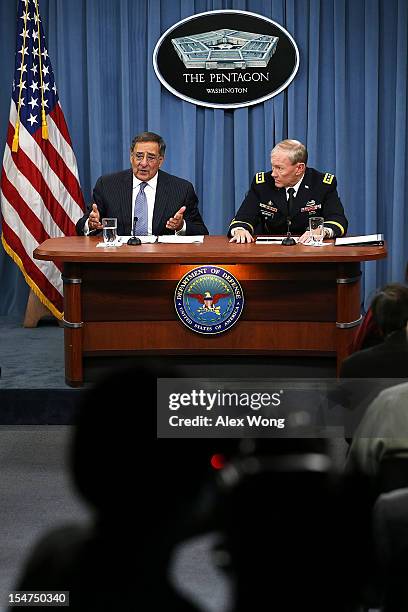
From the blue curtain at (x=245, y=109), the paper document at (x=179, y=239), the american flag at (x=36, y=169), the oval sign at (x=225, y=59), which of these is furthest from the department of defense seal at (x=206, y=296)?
the oval sign at (x=225, y=59)

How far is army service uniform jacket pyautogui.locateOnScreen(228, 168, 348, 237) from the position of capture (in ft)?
13.9

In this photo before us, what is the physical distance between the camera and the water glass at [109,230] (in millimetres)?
3751

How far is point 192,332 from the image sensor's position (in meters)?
3.80

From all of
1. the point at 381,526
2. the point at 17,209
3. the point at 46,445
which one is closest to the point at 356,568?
the point at 381,526

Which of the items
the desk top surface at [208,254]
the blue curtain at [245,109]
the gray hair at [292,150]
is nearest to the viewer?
the desk top surface at [208,254]

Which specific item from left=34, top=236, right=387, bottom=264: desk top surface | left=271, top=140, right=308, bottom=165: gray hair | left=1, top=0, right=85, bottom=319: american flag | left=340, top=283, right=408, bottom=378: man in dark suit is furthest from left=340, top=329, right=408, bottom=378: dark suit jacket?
left=1, top=0, right=85, bottom=319: american flag

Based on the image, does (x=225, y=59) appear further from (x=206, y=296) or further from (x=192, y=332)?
(x=192, y=332)

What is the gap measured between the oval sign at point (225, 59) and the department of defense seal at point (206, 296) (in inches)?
92.9

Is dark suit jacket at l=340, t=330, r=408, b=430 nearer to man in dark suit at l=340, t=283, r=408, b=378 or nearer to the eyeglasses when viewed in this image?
man in dark suit at l=340, t=283, r=408, b=378

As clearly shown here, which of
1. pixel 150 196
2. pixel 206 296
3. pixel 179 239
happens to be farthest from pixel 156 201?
pixel 206 296

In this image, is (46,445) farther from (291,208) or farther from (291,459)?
(291,459)

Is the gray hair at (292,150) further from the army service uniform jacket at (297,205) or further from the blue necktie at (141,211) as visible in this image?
the blue necktie at (141,211)

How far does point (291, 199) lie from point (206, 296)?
2.30ft

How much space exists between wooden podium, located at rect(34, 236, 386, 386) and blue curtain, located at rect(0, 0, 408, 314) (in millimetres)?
2151
